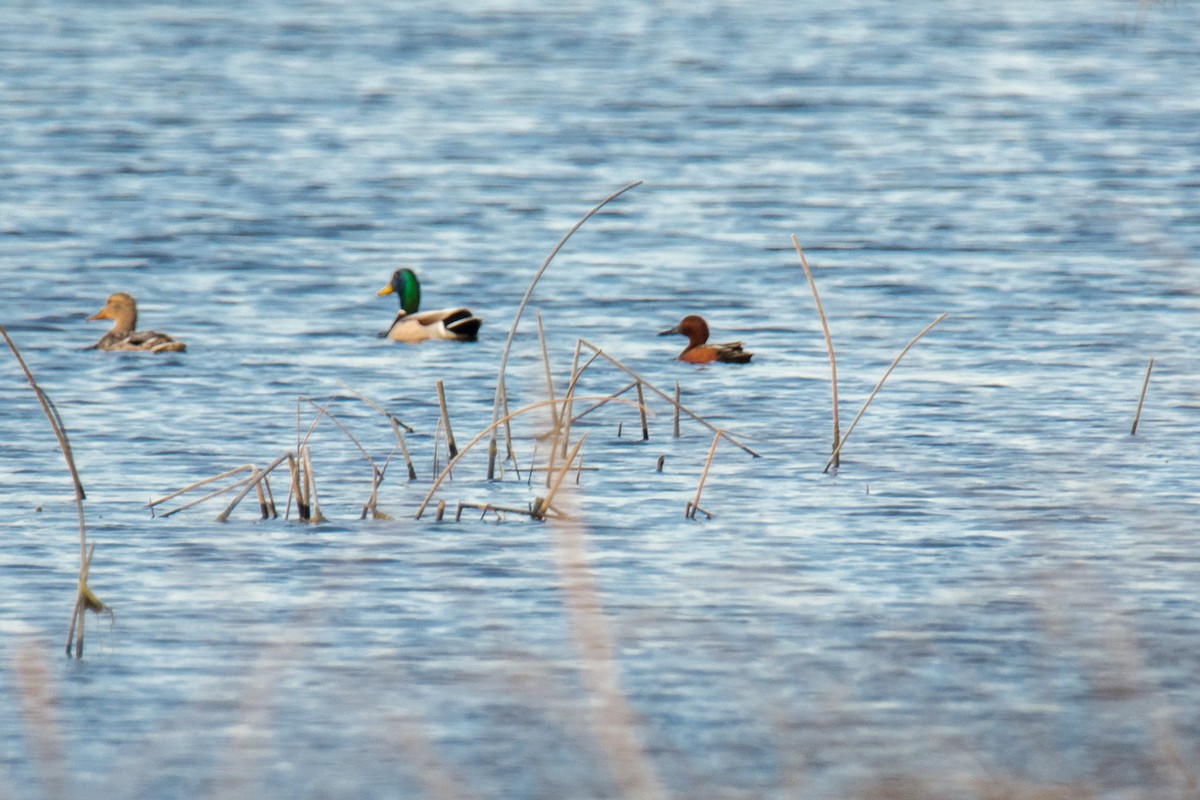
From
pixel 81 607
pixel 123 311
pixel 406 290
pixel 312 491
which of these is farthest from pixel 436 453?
pixel 406 290

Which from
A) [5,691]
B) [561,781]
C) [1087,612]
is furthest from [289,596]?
[1087,612]

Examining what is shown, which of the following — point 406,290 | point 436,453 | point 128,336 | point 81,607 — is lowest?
point 406,290

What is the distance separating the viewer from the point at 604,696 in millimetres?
7812

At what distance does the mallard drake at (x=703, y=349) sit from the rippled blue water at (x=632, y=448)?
0.11 m

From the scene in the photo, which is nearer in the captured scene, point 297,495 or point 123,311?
point 297,495

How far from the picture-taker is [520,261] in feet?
69.7

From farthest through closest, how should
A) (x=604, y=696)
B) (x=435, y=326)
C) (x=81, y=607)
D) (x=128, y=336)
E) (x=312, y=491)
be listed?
(x=435, y=326), (x=128, y=336), (x=312, y=491), (x=81, y=607), (x=604, y=696)

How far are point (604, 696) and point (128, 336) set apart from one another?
29.3 feet

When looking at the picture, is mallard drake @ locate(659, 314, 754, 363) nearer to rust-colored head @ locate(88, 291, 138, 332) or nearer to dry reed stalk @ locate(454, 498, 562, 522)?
rust-colored head @ locate(88, 291, 138, 332)

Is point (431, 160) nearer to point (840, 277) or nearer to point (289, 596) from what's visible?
point (840, 277)

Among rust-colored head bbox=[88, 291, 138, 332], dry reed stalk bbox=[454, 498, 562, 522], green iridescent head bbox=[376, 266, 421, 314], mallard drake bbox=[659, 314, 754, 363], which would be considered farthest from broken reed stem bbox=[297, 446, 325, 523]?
green iridescent head bbox=[376, 266, 421, 314]

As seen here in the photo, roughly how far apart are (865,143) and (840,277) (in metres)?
10.2

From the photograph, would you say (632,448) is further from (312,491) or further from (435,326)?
(435,326)

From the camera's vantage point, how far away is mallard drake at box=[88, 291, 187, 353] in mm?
15758
